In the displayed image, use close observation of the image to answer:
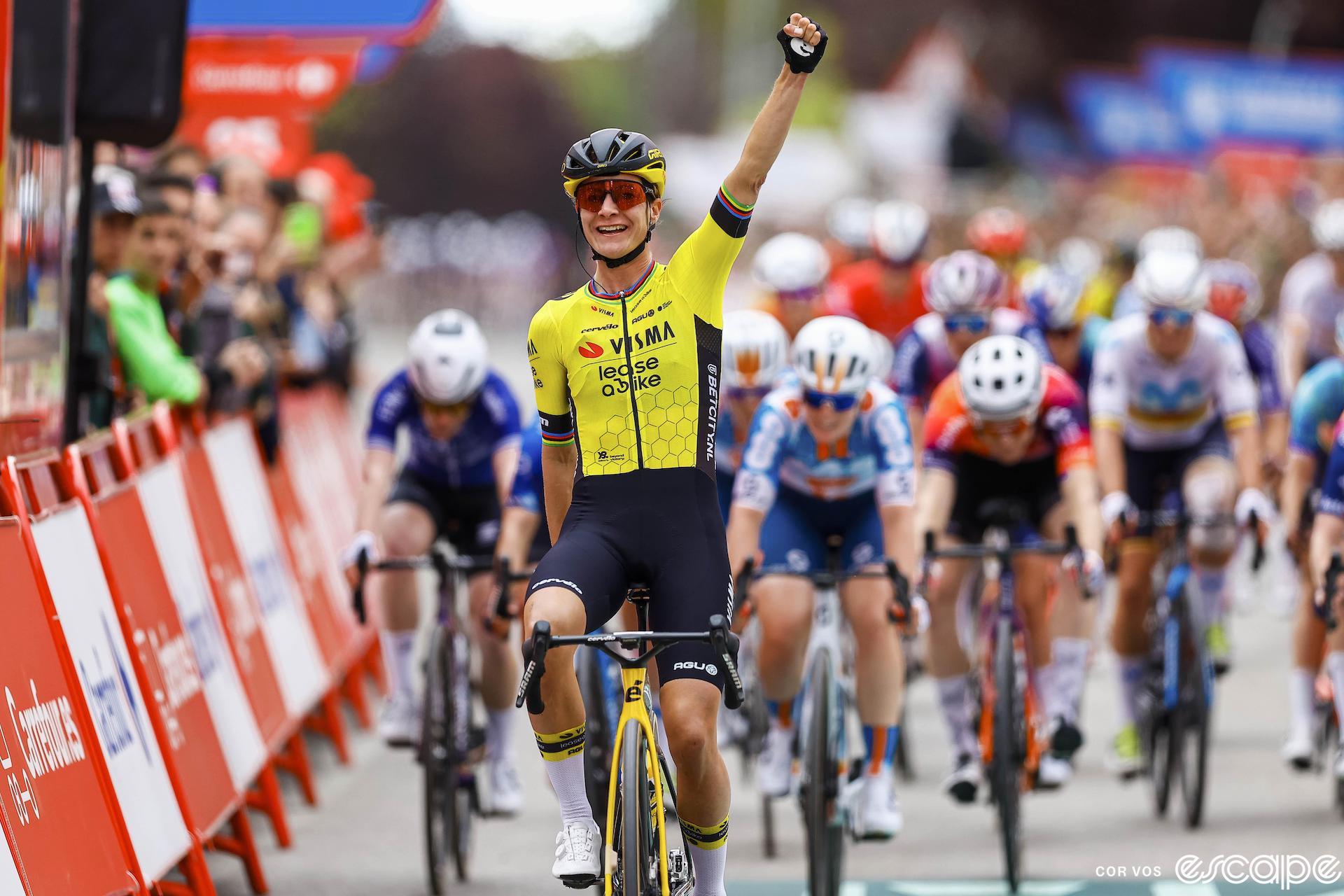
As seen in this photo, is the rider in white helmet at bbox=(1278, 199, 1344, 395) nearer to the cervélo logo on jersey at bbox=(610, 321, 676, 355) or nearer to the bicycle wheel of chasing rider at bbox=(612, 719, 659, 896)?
the cervélo logo on jersey at bbox=(610, 321, 676, 355)

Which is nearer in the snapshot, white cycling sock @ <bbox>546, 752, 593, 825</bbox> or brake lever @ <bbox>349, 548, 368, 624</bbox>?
white cycling sock @ <bbox>546, 752, 593, 825</bbox>

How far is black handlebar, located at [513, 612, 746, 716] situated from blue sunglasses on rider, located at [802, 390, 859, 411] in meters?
2.10

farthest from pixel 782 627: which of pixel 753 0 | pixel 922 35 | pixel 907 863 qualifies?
pixel 753 0

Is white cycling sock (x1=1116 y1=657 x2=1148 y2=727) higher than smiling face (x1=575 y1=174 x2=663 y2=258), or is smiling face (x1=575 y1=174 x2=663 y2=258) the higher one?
smiling face (x1=575 y1=174 x2=663 y2=258)

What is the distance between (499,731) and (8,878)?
3722mm

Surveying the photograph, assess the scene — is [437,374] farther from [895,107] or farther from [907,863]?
[895,107]

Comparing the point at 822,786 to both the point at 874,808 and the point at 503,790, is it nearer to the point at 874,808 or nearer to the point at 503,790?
the point at 874,808

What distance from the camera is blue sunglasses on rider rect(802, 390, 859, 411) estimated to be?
7.83m

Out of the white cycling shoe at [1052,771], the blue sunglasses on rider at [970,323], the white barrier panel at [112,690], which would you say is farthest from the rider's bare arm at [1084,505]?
the white barrier panel at [112,690]

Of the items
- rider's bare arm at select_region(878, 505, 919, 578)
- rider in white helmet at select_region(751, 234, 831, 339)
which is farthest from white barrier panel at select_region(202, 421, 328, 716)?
rider's bare arm at select_region(878, 505, 919, 578)

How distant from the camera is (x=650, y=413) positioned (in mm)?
5980

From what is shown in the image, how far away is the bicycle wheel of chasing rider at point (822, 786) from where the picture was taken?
7.41 meters

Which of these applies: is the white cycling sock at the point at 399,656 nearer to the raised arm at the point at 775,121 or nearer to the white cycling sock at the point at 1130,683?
the white cycling sock at the point at 1130,683

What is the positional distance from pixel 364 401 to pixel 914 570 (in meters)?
23.1
